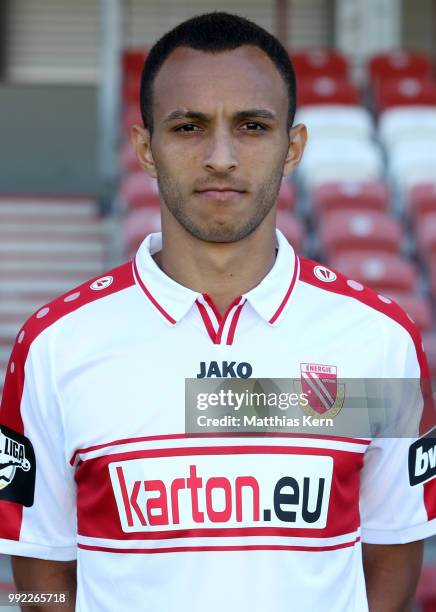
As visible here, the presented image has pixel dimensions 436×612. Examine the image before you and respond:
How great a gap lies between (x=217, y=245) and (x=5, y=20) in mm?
9207

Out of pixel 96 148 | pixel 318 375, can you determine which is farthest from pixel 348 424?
pixel 96 148

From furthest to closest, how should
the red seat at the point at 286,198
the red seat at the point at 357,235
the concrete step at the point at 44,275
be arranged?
the concrete step at the point at 44,275 → the red seat at the point at 286,198 → the red seat at the point at 357,235

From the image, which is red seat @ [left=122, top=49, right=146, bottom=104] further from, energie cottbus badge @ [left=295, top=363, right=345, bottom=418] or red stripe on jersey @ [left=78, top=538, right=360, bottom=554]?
red stripe on jersey @ [left=78, top=538, right=360, bottom=554]

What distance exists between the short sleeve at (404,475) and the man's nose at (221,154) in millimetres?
403


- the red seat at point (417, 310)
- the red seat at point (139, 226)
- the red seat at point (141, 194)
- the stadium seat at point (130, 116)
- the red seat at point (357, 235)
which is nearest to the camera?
the red seat at point (417, 310)

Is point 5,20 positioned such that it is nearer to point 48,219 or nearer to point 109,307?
point 48,219

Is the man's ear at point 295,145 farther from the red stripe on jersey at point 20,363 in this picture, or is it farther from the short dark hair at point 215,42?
the red stripe on jersey at point 20,363

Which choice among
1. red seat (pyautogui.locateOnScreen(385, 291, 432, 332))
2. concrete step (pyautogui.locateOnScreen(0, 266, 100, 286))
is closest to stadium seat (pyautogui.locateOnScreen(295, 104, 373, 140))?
concrete step (pyautogui.locateOnScreen(0, 266, 100, 286))

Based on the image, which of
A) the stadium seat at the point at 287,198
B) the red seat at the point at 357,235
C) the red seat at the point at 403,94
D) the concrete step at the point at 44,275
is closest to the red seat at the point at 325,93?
the red seat at the point at 403,94

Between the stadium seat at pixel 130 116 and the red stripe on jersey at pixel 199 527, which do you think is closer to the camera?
the red stripe on jersey at pixel 199 527

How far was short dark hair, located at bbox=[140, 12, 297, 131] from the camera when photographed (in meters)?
1.65

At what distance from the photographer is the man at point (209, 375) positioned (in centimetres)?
153

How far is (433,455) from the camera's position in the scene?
5.59 ft

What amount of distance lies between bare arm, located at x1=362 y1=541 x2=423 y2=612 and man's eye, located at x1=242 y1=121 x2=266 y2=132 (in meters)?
0.71
